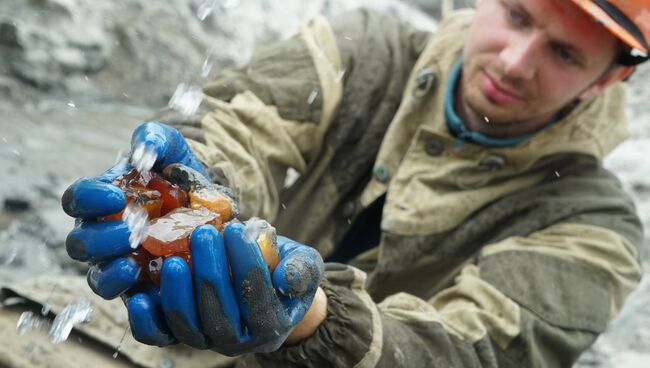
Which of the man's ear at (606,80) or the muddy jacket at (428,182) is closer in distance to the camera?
the muddy jacket at (428,182)

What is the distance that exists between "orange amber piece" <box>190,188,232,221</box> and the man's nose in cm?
112

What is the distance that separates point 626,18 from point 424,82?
69cm

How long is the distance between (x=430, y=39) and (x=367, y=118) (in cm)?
40

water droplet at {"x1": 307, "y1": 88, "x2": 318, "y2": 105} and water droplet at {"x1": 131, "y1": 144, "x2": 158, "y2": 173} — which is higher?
water droplet at {"x1": 131, "y1": 144, "x2": 158, "y2": 173}

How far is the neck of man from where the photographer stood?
7.82 ft

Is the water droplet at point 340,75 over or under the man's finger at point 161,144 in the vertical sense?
under

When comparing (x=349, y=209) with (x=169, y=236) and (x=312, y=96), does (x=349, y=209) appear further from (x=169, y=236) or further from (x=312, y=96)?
(x=169, y=236)

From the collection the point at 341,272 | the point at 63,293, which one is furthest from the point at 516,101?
the point at 63,293

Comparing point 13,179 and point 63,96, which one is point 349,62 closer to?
point 13,179

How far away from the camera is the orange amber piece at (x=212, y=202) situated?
1395 millimetres

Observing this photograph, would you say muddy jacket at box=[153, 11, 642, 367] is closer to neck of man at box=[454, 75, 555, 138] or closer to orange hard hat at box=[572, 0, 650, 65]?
neck of man at box=[454, 75, 555, 138]

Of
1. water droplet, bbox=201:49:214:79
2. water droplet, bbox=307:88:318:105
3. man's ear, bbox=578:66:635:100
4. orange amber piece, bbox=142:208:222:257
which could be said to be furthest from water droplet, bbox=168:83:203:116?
water droplet, bbox=201:49:214:79

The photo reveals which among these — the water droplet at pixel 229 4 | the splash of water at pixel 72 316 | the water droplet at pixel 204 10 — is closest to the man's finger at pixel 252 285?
the splash of water at pixel 72 316

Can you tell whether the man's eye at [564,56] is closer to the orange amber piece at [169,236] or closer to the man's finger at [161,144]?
the man's finger at [161,144]
